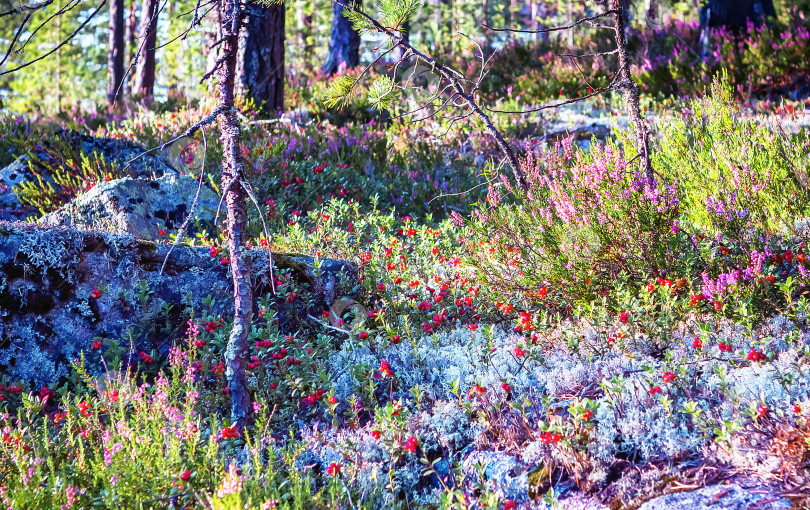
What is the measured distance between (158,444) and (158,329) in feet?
5.22

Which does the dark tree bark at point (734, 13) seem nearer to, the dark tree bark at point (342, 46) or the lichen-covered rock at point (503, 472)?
the dark tree bark at point (342, 46)

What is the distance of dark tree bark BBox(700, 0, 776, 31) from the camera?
35.8 ft

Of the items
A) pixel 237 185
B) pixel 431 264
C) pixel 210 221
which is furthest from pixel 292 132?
pixel 237 185

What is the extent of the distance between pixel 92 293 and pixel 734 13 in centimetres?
1202

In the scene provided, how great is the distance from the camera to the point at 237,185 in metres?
2.82

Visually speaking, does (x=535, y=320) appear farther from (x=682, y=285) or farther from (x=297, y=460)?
(x=297, y=460)

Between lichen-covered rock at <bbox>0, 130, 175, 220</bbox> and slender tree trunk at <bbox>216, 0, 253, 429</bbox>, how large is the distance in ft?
12.2

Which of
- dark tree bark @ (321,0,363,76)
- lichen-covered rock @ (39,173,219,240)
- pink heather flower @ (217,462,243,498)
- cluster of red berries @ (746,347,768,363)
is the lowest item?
pink heather flower @ (217,462,243,498)

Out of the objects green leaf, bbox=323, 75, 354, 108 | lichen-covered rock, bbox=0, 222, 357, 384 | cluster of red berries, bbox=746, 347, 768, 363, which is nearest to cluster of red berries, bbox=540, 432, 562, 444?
cluster of red berries, bbox=746, 347, 768, 363

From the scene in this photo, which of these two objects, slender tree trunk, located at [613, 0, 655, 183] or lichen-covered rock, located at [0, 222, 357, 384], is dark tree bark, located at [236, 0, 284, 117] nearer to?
lichen-covered rock, located at [0, 222, 357, 384]

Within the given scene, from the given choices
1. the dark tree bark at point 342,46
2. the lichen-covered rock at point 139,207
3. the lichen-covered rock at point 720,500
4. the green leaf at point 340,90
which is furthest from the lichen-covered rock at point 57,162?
the dark tree bark at point 342,46

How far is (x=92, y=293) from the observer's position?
11.6 ft

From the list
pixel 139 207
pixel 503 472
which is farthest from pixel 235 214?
pixel 139 207

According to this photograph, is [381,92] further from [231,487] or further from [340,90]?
[231,487]
